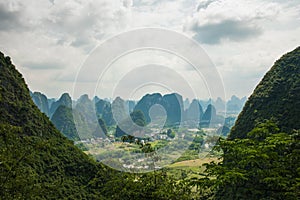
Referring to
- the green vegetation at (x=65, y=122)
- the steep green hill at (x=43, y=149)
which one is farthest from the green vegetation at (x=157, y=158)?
the green vegetation at (x=65, y=122)

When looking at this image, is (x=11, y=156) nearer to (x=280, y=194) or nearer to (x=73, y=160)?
(x=280, y=194)

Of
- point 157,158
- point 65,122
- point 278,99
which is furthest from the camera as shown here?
point 65,122

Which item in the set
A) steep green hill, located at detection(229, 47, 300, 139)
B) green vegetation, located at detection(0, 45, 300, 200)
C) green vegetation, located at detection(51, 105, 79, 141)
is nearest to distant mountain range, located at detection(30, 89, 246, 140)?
green vegetation, located at detection(51, 105, 79, 141)

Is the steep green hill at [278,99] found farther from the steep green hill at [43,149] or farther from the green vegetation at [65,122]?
the green vegetation at [65,122]

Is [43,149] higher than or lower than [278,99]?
lower

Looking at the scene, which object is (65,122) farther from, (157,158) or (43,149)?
(157,158)

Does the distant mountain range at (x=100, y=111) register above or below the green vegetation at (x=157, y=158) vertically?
above

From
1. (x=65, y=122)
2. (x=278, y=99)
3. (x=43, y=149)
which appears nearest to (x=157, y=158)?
(x=43, y=149)

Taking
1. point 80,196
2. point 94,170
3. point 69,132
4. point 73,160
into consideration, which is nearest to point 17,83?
point 73,160
